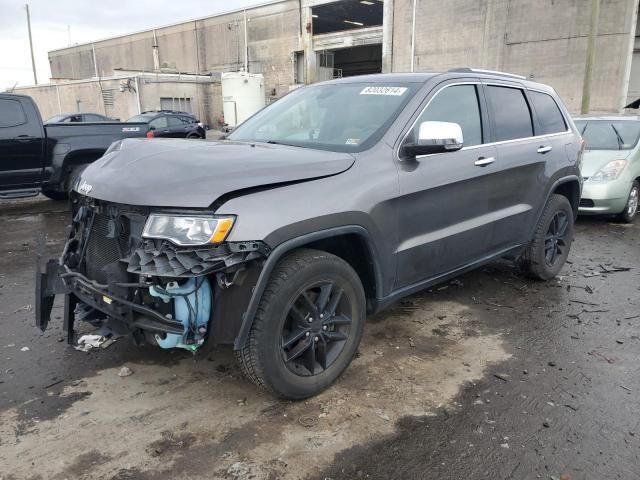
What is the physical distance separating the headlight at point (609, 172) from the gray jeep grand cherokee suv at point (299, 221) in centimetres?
408

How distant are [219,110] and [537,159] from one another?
32789 mm

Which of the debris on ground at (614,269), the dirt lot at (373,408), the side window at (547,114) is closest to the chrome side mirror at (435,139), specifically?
the dirt lot at (373,408)

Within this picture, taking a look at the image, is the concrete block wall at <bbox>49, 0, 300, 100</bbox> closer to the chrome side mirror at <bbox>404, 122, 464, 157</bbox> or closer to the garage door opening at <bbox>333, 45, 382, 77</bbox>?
the garage door opening at <bbox>333, 45, 382, 77</bbox>

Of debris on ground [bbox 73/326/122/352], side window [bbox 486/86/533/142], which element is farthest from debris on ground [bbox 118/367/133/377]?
side window [bbox 486/86/533/142]

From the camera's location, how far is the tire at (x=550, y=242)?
4863 mm

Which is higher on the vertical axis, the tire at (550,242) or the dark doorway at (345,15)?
the dark doorway at (345,15)

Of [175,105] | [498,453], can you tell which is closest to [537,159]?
[498,453]

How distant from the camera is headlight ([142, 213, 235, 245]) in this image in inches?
97.0

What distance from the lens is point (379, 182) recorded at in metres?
3.12

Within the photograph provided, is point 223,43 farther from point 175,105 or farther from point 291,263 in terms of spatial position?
point 291,263

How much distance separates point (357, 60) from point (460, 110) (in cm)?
4113

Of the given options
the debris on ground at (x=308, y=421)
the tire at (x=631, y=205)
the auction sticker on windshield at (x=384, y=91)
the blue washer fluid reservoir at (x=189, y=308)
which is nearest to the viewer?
the blue washer fluid reservoir at (x=189, y=308)

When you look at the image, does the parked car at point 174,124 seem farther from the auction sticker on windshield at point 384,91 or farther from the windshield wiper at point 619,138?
the auction sticker on windshield at point 384,91

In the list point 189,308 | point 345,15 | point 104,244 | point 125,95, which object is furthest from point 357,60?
point 189,308
